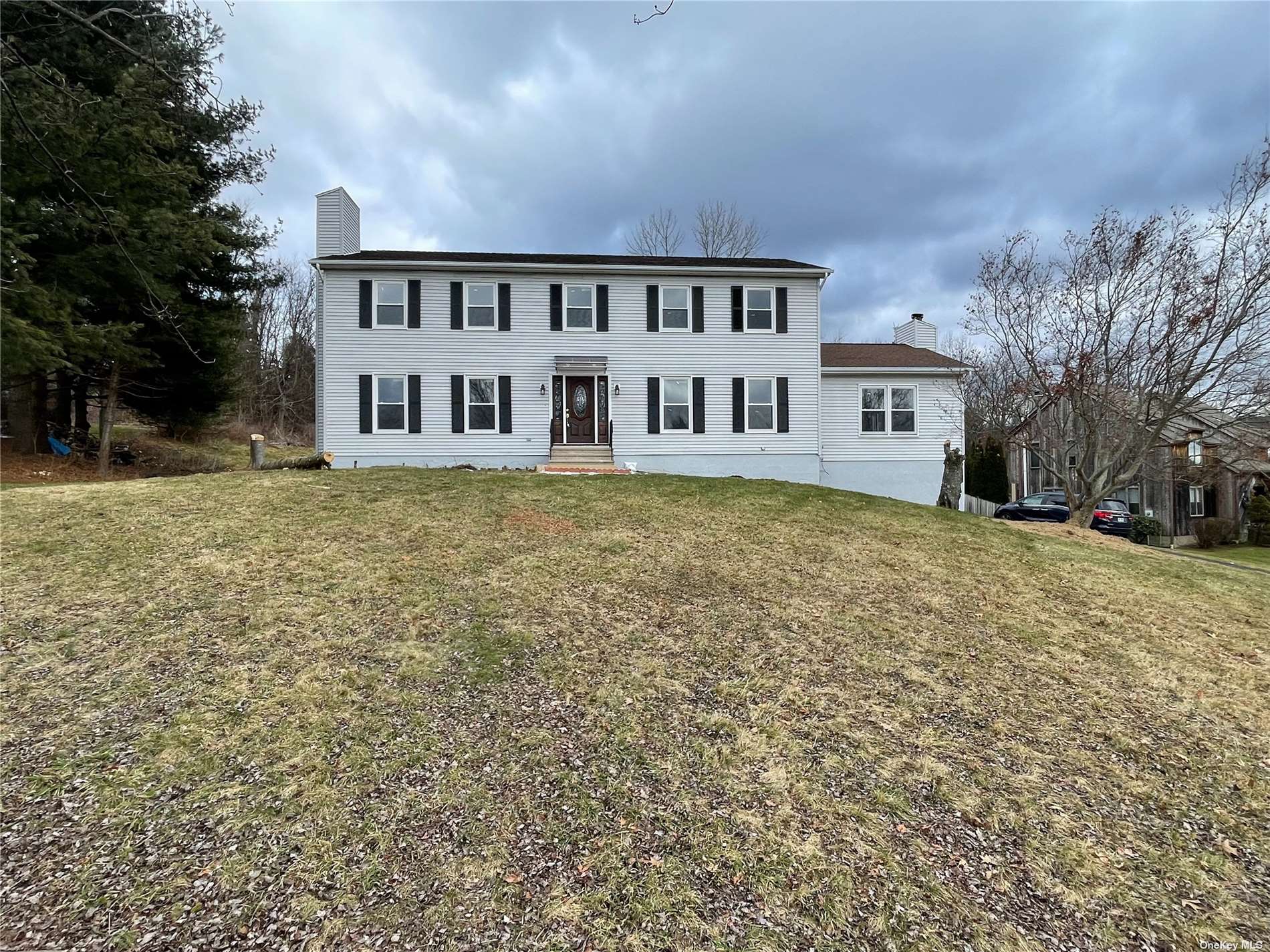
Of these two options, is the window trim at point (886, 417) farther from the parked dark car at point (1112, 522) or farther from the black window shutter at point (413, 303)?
the black window shutter at point (413, 303)

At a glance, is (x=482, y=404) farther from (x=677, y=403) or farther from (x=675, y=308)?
(x=675, y=308)

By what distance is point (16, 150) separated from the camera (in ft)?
36.3

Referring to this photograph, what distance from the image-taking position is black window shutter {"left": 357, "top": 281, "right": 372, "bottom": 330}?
15570mm

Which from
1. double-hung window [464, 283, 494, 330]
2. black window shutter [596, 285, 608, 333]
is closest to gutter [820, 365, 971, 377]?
black window shutter [596, 285, 608, 333]

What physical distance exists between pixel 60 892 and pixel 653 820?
2396mm

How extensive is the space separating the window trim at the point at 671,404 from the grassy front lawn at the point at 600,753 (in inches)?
387

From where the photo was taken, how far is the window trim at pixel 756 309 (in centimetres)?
1666

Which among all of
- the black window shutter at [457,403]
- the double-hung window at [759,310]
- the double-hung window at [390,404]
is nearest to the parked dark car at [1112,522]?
the double-hung window at [759,310]

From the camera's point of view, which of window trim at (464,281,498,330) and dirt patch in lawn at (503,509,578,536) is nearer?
dirt patch in lawn at (503,509,578,536)

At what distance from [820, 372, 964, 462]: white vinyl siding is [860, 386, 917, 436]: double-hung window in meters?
0.04

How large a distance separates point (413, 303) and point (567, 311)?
159 inches

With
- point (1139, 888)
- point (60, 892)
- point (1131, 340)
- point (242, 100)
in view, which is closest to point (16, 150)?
point (242, 100)

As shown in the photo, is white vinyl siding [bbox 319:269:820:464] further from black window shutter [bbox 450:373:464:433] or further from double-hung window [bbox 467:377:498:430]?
double-hung window [bbox 467:377:498:430]

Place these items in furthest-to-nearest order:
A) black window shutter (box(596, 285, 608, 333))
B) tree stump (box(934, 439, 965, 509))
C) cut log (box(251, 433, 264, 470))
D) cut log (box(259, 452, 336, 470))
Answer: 1. black window shutter (box(596, 285, 608, 333))
2. tree stump (box(934, 439, 965, 509))
3. cut log (box(251, 433, 264, 470))
4. cut log (box(259, 452, 336, 470))
